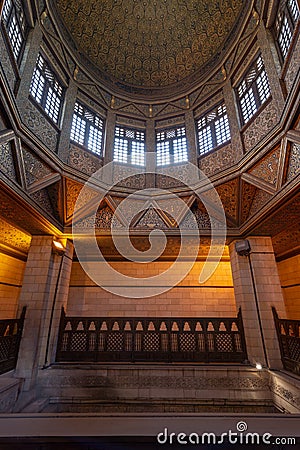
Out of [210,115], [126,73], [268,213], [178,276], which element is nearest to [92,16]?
[126,73]

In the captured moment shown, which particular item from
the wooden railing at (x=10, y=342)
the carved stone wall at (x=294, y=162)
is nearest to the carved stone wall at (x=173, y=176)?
the carved stone wall at (x=294, y=162)

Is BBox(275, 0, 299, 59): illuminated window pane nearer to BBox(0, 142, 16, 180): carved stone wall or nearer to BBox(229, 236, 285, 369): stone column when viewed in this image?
BBox(229, 236, 285, 369): stone column

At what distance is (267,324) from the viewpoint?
5.31 m

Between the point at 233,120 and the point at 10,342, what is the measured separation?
769 cm

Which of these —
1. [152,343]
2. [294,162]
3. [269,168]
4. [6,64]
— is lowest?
[152,343]

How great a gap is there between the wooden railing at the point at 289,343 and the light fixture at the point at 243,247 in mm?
1563

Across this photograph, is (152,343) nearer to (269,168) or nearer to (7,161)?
(269,168)

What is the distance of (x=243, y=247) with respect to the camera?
5820 millimetres

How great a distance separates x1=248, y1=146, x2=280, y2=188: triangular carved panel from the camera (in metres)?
4.52

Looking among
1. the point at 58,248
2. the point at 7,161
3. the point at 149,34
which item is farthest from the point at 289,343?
the point at 149,34

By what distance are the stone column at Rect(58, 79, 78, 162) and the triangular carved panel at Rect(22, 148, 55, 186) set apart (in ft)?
2.04

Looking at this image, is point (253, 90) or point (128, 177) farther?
point (128, 177)

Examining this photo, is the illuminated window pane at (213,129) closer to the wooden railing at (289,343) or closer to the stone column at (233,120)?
the stone column at (233,120)

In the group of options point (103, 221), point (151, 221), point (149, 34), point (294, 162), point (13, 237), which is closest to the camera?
point (294, 162)
